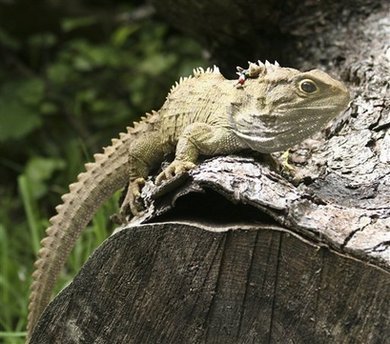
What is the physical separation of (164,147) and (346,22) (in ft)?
4.70

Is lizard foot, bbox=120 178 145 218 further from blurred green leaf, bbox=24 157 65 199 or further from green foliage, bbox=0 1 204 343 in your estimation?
blurred green leaf, bbox=24 157 65 199

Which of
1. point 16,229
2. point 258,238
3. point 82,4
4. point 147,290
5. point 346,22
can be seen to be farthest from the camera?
point 82,4

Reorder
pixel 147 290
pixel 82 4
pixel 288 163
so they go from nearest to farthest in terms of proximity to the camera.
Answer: pixel 147 290, pixel 288 163, pixel 82 4

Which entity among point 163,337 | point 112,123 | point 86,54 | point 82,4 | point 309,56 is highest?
point 82,4

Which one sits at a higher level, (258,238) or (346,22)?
(346,22)

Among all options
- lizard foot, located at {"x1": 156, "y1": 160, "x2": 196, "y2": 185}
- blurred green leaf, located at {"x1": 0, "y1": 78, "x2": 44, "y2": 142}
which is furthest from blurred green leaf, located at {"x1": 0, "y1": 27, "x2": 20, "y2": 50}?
lizard foot, located at {"x1": 156, "y1": 160, "x2": 196, "y2": 185}

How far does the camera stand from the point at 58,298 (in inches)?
98.3

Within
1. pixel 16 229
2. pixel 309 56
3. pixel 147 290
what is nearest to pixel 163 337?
pixel 147 290

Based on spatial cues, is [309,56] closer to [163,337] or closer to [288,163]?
[288,163]

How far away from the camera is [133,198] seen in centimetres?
313

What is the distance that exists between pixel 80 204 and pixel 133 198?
0.45m

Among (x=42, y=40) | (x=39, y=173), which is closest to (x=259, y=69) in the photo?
(x=39, y=173)

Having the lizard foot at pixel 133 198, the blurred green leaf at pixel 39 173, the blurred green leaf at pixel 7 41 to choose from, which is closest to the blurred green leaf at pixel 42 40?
the blurred green leaf at pixel 7 41

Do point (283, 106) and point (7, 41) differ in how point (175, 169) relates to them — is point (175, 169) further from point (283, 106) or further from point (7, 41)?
point (7, 41)
